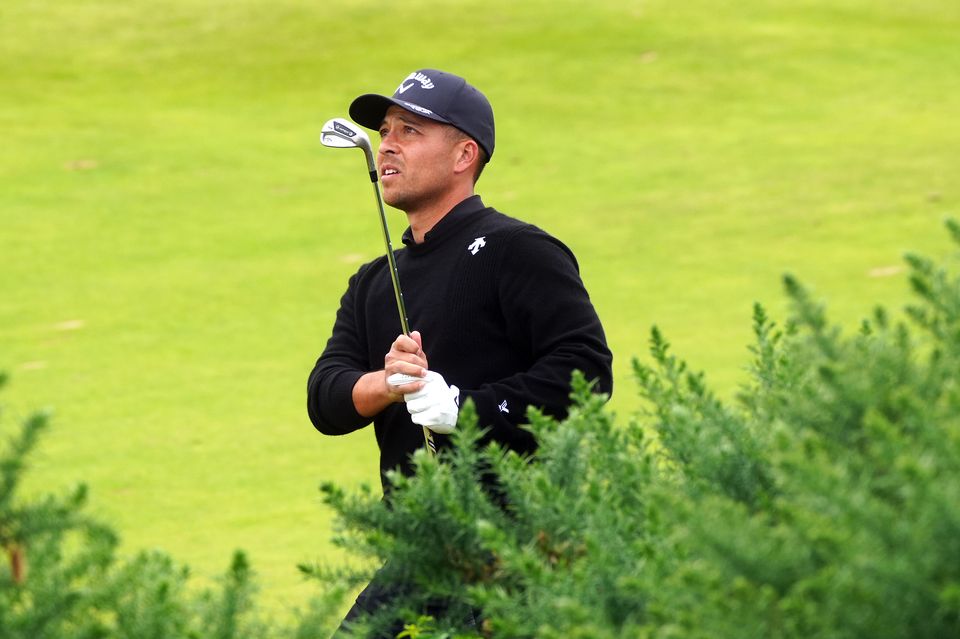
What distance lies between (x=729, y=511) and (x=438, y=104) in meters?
2.70

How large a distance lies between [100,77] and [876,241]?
10.8 metres

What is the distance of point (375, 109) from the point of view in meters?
4.75

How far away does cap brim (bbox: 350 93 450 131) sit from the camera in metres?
4.65

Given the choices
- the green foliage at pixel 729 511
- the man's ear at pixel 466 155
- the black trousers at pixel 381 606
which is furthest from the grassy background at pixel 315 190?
the green foliage at pixel 729 511

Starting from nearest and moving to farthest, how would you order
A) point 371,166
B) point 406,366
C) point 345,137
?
point 406,366
point 345,137
point 371,166

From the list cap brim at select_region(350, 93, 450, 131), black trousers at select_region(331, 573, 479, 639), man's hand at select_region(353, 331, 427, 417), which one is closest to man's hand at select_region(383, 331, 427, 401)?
man's hand at select_region(353, 331, 427, 417)

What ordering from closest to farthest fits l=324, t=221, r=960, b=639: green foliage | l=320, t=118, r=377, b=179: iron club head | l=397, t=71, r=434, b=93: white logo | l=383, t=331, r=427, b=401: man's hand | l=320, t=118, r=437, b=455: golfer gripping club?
1. l=324, t=221, r=960, b=639: green foliage
2. l=383, t=331, r=427, b=401: man's hand
3. l=320, t=118, r=437, b=455: golfer gripping club
4. l=320, t=118, r=377, b=179: iron club head
5. l=397, t=71, r=434, b=93: white logo

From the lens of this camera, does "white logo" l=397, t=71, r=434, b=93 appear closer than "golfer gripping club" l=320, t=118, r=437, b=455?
No

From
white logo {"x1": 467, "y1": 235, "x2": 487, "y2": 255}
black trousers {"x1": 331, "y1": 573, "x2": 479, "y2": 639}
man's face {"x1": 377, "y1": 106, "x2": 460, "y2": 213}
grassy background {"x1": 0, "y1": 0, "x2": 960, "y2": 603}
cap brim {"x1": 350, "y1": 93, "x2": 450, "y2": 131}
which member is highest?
cap brim {"x1": 350, "y1": 93, "x2": 450, "y2": 131}

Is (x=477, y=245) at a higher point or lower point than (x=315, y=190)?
higher

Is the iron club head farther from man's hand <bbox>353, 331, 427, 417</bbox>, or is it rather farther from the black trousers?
the black trousers

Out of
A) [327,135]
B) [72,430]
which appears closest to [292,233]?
[72,430]

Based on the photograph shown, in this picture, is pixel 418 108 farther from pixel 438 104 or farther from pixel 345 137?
pixel 345 137

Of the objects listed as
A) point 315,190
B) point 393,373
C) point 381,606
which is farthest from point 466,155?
point 315,190
